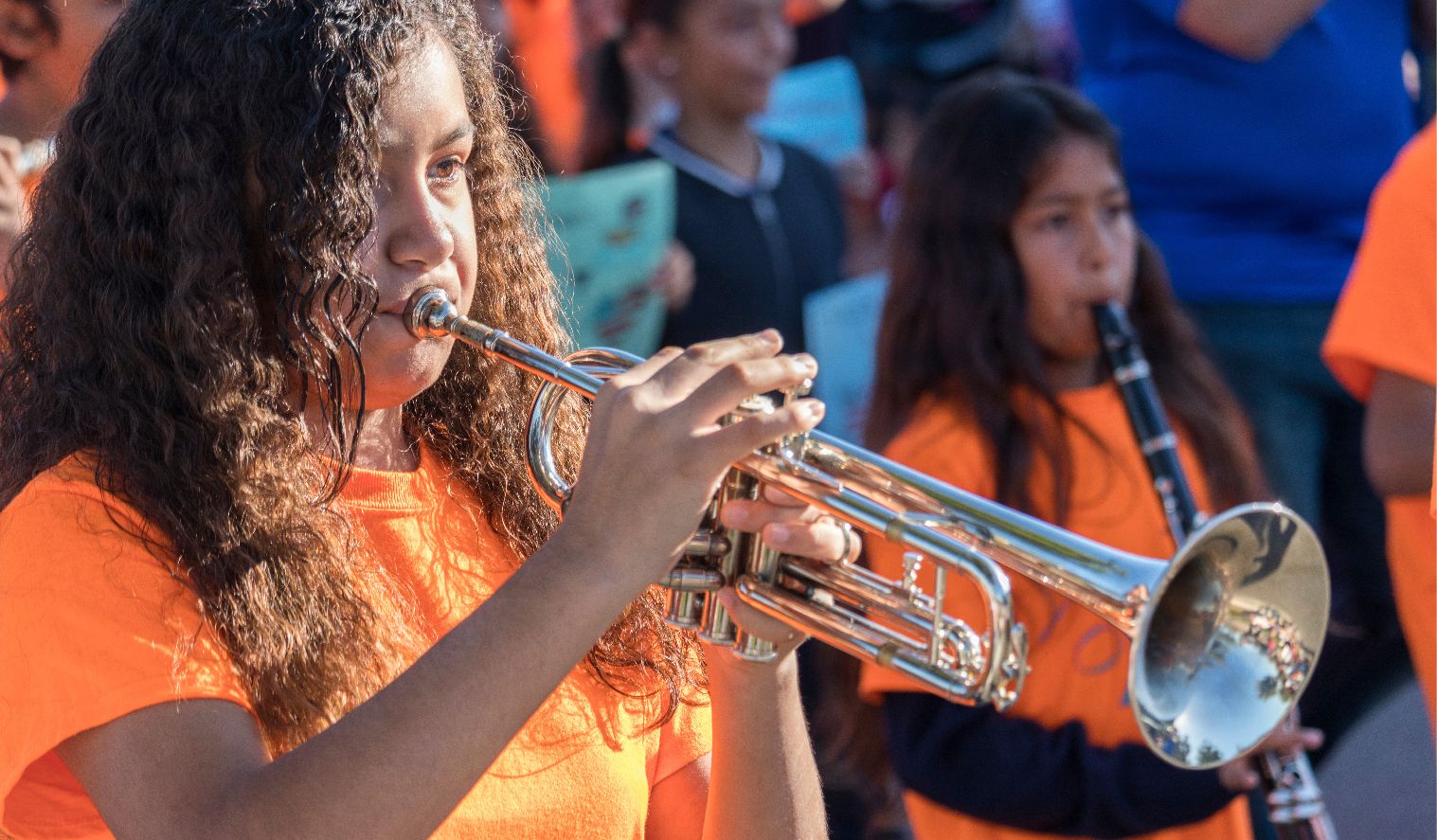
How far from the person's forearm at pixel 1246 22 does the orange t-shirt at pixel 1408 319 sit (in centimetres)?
69

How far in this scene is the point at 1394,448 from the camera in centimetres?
279

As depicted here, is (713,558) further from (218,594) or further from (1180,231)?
(1180,231)

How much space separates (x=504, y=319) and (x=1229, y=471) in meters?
1.63

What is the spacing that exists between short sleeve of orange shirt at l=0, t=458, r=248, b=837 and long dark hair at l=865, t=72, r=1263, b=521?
1707mm

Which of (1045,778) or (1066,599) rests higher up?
(1066,599)

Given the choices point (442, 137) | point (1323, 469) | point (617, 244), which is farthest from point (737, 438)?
point (1323, 469)

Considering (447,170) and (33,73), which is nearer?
(447,170)

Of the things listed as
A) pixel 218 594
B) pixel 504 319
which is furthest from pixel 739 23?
pixel 218 594

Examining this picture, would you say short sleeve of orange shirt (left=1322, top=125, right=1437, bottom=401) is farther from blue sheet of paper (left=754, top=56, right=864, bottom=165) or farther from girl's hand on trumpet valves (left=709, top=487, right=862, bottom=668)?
blue sheet of paper (left=754, top=56, right=864, bottom=165)

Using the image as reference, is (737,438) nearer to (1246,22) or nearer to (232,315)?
(232,315)

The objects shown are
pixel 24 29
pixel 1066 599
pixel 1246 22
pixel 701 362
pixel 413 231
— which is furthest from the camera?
pixel 1246 22

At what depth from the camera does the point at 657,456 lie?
140 cm

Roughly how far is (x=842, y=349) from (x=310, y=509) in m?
2.59

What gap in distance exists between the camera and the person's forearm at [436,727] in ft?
4.30
